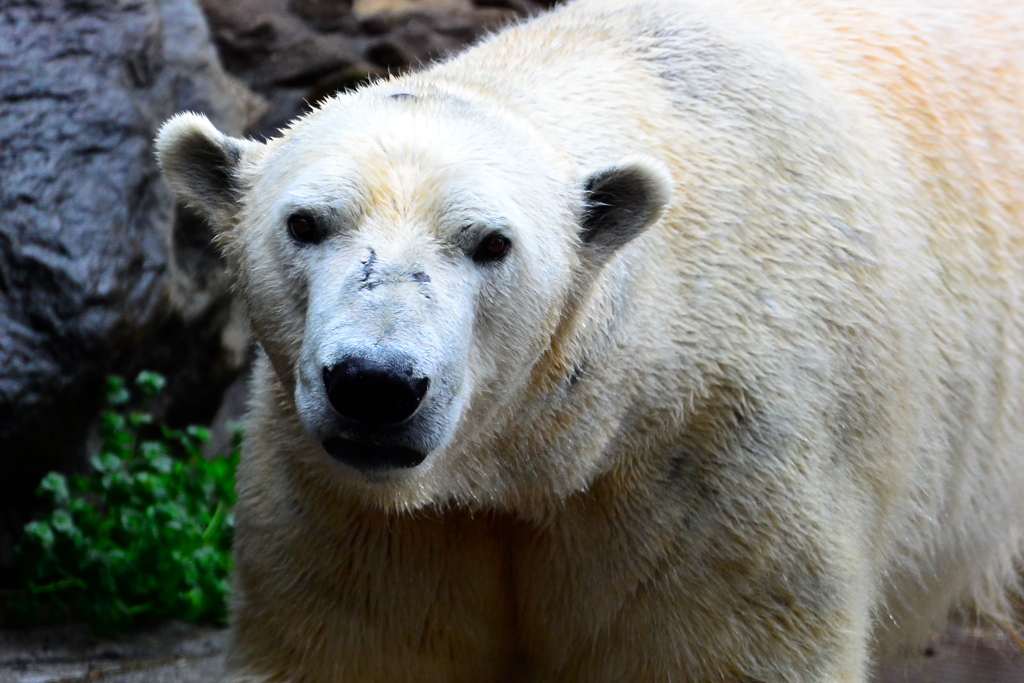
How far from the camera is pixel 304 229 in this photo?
2.29m

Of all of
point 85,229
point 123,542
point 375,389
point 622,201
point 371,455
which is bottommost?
point 123,542

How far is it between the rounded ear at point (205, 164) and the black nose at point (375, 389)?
739 millimetres

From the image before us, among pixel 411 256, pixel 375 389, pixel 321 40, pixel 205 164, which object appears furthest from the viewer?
pixel 321 40

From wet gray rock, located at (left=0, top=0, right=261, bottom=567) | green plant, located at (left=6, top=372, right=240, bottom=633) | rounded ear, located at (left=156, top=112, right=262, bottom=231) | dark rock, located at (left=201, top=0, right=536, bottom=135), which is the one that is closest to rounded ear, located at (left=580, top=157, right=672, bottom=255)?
rounded ear, located at (left=156, top=112, right=262, bottom=231)

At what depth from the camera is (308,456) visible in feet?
8.67

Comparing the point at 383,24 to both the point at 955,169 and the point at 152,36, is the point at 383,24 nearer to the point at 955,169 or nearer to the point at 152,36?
the point at 152,36

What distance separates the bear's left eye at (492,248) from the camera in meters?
2.26

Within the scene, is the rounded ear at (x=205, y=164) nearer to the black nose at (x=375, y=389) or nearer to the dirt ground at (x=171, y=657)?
the black nose at (x=375, y=389)

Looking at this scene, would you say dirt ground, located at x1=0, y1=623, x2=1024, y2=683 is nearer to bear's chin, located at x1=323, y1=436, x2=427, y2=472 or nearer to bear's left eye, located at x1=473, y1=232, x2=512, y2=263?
bear's chin, located at x1=323, y1=436, x2=427, y2=472

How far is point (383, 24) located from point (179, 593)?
126 inches

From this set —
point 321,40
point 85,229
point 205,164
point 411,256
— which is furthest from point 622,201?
point 321,40

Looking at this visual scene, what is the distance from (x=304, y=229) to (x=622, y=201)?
64 centimetres

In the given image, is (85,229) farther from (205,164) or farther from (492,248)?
(492,248)

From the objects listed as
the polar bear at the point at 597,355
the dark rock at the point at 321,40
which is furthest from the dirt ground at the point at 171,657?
the dark rock at the point at 321,40
